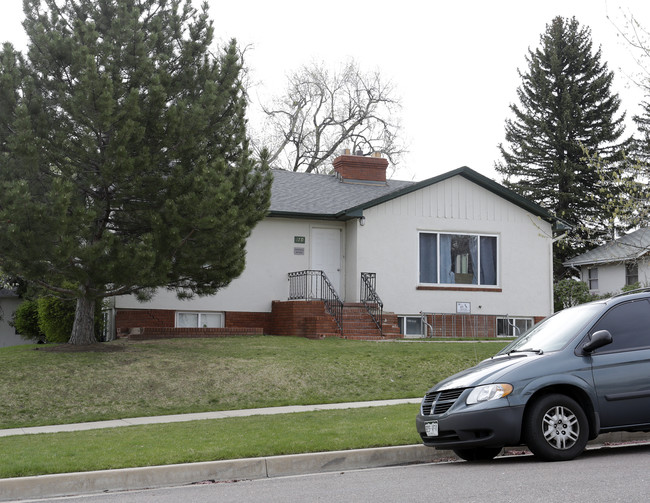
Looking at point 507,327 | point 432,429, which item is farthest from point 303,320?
point 432,429

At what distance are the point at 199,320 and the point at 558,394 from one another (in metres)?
14.9

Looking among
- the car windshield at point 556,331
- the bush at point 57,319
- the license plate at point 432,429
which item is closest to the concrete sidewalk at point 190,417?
the car windshield at point 556,331

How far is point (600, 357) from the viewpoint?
8055mm

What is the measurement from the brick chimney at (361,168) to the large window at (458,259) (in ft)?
13.3

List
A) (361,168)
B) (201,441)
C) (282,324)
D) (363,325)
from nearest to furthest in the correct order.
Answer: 1. (201,441)
2. (363,325)
3. (282,324)
4. (361,168)

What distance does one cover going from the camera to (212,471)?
8195 mm

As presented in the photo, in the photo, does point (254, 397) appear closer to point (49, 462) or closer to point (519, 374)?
point (49, 462)

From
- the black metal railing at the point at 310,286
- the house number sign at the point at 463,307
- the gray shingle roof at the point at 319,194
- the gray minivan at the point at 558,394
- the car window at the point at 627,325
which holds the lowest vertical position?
the gray minivan at the point at 558,394

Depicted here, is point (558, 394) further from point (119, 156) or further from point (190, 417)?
point (119, 156)

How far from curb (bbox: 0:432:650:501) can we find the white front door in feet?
44.4

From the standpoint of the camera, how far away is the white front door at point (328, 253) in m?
22.5

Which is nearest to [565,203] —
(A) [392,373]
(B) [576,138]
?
(B) [576,138]

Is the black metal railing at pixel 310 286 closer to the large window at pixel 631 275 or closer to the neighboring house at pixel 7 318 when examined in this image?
the neighboring house at pixel 7 318

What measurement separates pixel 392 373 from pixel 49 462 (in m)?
8.08
